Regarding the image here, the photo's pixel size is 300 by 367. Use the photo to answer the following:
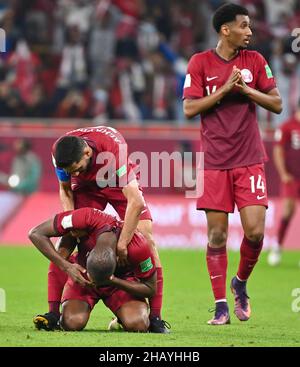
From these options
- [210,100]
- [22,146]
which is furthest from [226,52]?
[22,146]

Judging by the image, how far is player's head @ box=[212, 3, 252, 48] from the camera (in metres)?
8.38

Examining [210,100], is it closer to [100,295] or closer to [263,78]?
[263,78]

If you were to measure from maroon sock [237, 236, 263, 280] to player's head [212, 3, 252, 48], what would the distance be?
5.25ft

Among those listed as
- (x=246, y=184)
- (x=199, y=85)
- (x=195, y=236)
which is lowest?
(x=195, y=236)

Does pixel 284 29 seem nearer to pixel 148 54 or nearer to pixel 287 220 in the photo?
pixel 148 54

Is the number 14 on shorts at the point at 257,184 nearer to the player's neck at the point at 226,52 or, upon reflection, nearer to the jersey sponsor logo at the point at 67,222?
the player's neck at the point at 226,52

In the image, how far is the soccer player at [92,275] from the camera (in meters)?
7.65

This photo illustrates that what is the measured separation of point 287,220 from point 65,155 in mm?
7588

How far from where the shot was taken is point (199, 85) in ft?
27.8

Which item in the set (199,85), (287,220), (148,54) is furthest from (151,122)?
(199,85)

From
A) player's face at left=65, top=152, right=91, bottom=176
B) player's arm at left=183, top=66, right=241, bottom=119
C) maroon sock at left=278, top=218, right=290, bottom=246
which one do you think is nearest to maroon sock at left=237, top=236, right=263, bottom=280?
player's arm at left=183, top=66, right=241, bottom=119

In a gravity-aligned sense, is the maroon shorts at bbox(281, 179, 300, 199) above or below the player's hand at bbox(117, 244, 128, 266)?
below

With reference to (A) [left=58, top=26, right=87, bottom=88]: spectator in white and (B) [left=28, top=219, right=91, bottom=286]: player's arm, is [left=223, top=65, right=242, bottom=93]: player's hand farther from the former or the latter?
(A) [left=58, top=26, right=87, bottom=88]: spectator in white

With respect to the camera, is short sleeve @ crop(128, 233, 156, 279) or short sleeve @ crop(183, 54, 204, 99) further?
short sleeve @ crop(183, 54, 204, 99)
